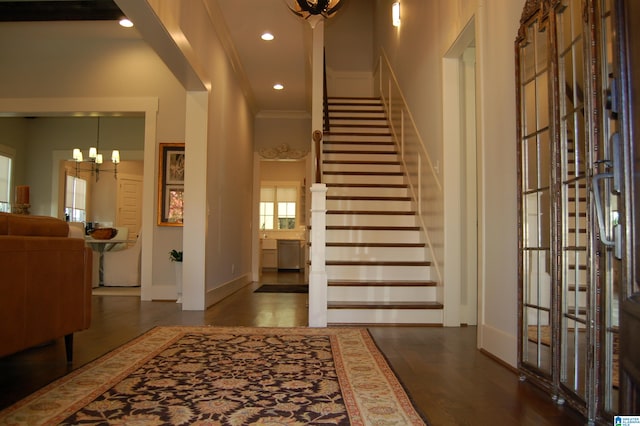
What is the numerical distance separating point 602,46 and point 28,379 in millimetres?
3043

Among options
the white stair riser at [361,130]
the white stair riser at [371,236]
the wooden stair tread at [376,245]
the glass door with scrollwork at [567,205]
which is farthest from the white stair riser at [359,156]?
the glass door with scrollwork at [567,205]

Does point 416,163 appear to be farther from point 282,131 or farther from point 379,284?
point 282,131

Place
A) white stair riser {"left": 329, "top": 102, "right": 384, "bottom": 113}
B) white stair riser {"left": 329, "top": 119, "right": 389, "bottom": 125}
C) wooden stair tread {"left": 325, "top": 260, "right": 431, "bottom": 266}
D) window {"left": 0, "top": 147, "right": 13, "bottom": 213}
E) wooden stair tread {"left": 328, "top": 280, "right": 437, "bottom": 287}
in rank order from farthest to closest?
1. window {"left": 0, "top": 147, "right": 13, "bottom": 213}
2. white stair riser {"left": 329, "top": 102, "right": 384, "bottom": 113}
3. white stair riser {"left": 329, "top": 119, "right": 389, "bottom": 125}
4. wooden stair tread {"left": 325, "top": 260, "right": 431, "bottom": 266}
5. wooden stair tread {"left": 328, "top": 280, "right": 437, "bottom": 287}

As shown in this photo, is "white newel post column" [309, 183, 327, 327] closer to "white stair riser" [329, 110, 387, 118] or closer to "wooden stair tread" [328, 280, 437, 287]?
"wooden stair tread" [328, 280, 437, 287]

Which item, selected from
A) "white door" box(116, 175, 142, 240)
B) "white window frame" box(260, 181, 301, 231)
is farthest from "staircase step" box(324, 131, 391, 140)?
"white door" box(116, 175, 142, 240)

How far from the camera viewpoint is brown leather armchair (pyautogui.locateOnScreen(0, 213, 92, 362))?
2.18 m

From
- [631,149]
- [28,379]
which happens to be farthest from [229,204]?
[631,149]

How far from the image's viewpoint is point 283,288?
720 centimetres

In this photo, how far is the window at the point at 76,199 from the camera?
970cm

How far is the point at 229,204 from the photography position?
6.51 metres

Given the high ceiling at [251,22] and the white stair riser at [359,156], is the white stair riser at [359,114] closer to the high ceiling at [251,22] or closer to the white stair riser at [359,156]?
the high ceiling at [251,22]

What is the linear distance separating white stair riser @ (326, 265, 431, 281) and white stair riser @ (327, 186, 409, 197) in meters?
1.41

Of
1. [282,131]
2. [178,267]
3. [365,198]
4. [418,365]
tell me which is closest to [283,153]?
[282,131]

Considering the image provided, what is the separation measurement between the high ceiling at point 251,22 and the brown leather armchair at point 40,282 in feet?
11.0
